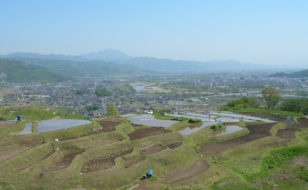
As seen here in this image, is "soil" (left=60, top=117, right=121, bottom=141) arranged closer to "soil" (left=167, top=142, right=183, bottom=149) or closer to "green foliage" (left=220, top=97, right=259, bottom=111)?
"soil" (left=167, top=142, right=183, bottom=149)

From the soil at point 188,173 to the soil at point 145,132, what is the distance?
7.72 m

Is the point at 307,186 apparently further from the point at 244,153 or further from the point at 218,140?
the point at 218,140

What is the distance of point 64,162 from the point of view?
63.3 feet

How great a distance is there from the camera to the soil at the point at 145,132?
88.6 feet

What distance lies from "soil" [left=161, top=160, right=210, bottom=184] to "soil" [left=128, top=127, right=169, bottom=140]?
7.72 metres

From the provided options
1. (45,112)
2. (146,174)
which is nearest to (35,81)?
(45,112)

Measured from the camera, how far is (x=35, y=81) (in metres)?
141

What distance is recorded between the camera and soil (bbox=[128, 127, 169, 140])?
26994 millimetres

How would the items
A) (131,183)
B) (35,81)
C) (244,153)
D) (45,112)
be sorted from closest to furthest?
(131,183), (244,153), (45,112), (35,81)

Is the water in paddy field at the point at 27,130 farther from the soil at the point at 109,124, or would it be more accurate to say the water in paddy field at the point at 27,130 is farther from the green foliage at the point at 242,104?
the green foliage at the point at 242,104

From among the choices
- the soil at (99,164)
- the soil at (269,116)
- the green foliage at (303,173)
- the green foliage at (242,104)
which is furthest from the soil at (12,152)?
the green foliage at (242,104)

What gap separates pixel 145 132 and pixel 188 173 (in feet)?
34.1

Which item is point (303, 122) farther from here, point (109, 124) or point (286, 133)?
point (109, 124)

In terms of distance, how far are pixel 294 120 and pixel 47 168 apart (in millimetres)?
35476
